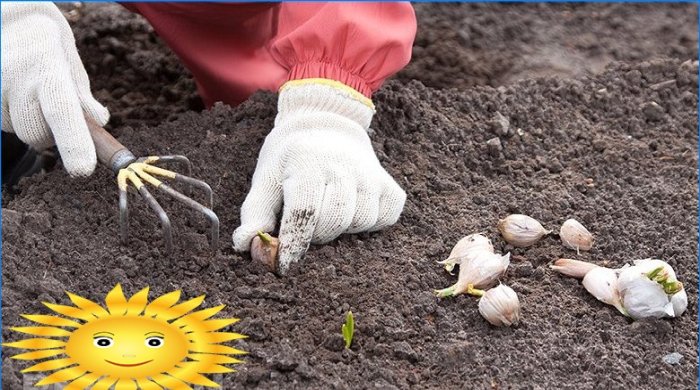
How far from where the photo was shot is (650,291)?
1.92 m

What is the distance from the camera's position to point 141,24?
298 cm

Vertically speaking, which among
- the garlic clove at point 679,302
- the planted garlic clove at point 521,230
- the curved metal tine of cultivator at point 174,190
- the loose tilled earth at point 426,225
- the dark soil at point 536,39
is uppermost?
the garlic clove at point 679,302

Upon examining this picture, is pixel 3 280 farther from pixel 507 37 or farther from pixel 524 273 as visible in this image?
pixel 507 37

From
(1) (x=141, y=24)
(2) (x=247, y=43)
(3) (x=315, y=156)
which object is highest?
(3) (x=315, y=156)

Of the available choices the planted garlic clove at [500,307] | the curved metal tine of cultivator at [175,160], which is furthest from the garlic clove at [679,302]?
the curved metal tine of cultivator at [175,160]

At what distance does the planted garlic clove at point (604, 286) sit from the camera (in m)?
1.97

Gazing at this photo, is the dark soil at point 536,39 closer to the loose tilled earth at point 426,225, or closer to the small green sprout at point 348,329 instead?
the loose tilled earth at point 426,225

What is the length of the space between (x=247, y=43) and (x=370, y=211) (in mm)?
756

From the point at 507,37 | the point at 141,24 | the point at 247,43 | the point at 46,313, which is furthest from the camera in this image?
the point at 507,37

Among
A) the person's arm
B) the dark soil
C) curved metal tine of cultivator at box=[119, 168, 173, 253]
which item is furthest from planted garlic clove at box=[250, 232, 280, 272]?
the dark soil

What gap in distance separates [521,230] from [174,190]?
2.32 feet

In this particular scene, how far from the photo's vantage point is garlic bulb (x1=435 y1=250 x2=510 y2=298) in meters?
1.97

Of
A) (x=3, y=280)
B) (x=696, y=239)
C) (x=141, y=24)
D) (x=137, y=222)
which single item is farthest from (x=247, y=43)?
(x=696, y=239)

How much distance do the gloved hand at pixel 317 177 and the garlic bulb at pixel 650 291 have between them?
1.62 feet
